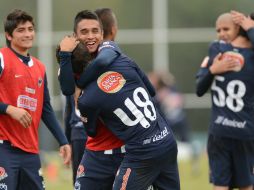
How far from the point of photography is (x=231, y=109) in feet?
29.1

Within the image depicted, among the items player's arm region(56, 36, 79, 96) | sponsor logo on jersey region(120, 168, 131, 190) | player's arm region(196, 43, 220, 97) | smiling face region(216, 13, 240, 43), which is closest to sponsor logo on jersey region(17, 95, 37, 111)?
player's arm region(56, 36, 79, 96)

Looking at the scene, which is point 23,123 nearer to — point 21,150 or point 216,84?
point 21,150

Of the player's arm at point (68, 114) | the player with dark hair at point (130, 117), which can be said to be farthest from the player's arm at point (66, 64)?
the player's arm at point (68, 114)

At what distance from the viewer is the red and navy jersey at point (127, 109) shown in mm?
6895

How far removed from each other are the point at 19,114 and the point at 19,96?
35 centimetres

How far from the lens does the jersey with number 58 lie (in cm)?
689

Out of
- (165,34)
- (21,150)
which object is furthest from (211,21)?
(21,150)

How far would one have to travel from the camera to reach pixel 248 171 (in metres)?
8.96

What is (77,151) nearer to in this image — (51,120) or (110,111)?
(51,120)

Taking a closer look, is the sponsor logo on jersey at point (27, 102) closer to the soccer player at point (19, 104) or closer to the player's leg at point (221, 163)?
the soccer player at point (19, 104)

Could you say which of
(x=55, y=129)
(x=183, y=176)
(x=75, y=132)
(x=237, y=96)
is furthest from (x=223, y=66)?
(x=183, y=176)

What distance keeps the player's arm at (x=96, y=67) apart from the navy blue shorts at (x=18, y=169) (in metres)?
1.15

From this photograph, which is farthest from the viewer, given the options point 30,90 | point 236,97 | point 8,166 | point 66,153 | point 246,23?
point 236,97

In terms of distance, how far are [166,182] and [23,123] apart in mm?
1339
